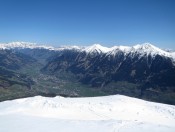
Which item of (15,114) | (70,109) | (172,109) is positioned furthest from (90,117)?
(172,109)

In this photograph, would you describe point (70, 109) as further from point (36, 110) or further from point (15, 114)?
point (15, 114)

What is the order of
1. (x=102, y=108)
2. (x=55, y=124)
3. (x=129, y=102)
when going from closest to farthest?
(x=55, y=124) → (x=102, y=108) → (x=129, y=102)

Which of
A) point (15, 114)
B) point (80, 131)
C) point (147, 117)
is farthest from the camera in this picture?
point (147, 117)

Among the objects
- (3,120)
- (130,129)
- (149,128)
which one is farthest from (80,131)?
(3,120)

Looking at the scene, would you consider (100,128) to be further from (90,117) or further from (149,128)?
(90,117)

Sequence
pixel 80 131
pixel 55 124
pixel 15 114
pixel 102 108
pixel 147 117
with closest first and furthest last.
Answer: pixel 80 131 < pixel 55 124 < pixel 15 114 < pixel 147 117 < pixel 102 108

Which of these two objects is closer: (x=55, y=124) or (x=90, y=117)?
(x=55, y=124)
